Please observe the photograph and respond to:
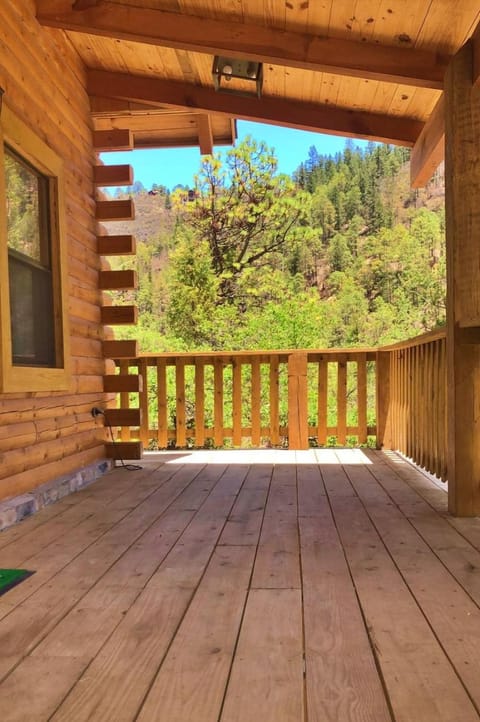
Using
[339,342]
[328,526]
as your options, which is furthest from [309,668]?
[339,342]

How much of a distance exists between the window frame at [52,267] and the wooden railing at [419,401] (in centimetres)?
223

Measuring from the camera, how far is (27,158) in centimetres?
290

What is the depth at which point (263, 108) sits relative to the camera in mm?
3768

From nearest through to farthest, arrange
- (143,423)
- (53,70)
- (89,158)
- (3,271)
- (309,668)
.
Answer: (309,668) < (3,271) < (53,70) < (89,158) < (143,423)

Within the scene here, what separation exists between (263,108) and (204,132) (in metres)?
0.78

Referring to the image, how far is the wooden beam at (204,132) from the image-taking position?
167 inches

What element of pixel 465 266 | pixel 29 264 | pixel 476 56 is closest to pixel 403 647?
pixel 465 266

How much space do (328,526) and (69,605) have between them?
1201 mm

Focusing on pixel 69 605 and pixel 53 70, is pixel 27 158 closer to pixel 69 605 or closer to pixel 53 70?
pixel 53 70

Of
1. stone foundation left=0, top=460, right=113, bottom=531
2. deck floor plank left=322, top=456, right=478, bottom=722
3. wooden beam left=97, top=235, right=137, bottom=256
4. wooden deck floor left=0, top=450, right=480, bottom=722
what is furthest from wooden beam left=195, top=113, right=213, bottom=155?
deck floor plank left=322, top=456, right=478, bottom=722

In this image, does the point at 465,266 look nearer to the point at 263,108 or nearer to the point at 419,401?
the point at 419,401

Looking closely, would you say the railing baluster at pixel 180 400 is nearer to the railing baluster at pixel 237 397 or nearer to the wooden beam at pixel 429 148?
the railing baluster at pixel 237 397

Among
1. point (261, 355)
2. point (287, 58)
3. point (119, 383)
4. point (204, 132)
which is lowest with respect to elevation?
point (119, 383)

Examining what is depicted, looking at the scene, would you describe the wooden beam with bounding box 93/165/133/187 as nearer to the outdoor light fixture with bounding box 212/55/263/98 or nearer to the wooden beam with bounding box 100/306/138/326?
the wooden beam with bounding box 100/306/138/326
